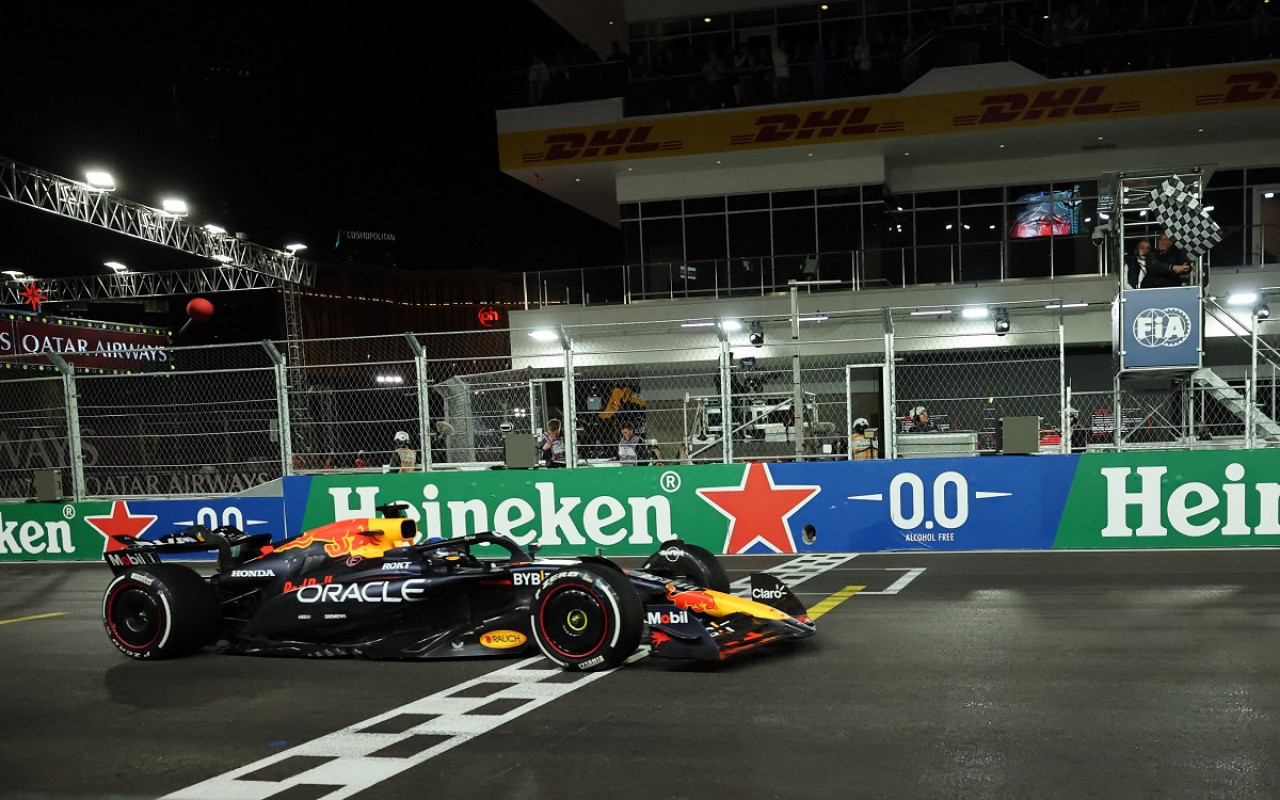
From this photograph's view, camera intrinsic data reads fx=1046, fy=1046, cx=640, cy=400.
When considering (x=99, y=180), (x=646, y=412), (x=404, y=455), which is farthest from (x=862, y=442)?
(x=99, y=180)

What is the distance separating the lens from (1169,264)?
14578 millimetres

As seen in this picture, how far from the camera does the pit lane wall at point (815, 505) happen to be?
1238 centimetres

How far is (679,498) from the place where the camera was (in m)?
13.9

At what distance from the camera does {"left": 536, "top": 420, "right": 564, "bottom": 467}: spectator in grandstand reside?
50.9 ft

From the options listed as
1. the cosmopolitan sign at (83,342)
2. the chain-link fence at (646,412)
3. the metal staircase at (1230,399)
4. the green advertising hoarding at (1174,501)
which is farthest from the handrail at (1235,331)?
the cosmopolitan sign at (83,342)

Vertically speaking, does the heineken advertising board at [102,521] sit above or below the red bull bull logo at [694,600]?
below

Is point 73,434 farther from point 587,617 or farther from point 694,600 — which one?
point 694,600

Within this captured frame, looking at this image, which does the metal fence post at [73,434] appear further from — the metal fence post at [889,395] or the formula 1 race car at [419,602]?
the metal fence post at [889,395]

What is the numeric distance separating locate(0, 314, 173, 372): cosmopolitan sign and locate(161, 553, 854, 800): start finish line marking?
23.2m

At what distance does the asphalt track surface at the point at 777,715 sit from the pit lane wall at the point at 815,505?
325 centimetres

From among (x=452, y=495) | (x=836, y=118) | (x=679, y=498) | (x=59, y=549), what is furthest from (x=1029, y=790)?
(x=836, y=118)

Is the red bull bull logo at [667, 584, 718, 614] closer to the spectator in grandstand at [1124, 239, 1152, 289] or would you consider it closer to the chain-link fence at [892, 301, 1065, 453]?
the spectator in grandstand at [1124, 239, 1152, 289]

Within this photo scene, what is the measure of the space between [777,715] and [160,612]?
4.99m

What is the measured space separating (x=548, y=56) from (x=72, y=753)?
28468mm
